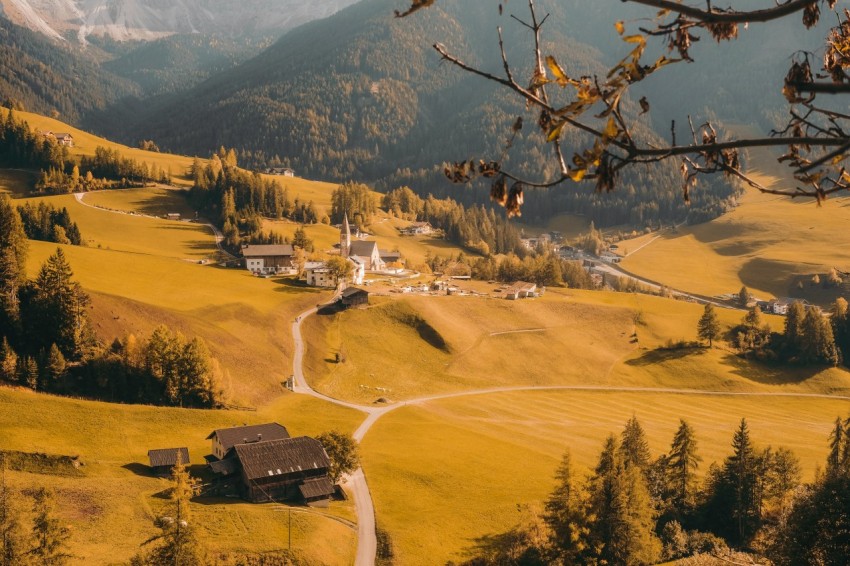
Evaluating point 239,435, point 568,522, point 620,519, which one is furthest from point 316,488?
point 620,519

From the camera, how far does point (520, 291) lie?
135 m

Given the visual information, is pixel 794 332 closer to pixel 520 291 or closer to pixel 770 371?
pixel 770 371

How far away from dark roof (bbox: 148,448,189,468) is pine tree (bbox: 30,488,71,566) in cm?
2030

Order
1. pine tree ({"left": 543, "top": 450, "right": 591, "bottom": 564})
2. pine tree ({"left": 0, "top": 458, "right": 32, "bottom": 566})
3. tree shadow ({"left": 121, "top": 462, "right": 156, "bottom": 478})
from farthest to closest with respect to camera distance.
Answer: tree shadow ({"left": 121, "top": 462, "right": 156, "bottom": 478}) → pine tree ({"left": 543, "top": 450, "right": 591, "bottom": 564}) → pine tree ({"left": 0, "top": 458, "right": 32, "bottom": 566})

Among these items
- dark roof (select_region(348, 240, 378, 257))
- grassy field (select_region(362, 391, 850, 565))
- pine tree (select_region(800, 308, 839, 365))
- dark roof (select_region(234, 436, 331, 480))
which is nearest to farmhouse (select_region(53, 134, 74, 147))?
dark roof (select_region(348, 240, 378, 257))

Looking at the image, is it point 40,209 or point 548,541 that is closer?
point 548,541

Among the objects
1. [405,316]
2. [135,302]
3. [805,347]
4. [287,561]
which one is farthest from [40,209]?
[805,347]

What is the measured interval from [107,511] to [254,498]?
40.4 feet

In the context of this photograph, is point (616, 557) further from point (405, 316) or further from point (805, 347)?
point (805, 347)

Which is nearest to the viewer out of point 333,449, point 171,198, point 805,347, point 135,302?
point 333,449

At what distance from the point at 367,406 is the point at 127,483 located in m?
36.3

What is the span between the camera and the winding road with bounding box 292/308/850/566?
48.9m

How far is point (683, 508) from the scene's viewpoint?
198ft

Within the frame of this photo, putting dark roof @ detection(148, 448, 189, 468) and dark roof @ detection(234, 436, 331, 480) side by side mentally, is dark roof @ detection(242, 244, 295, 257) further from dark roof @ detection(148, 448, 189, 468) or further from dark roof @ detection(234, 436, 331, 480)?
dark roof @ detection(148, 448, 189, 468)
